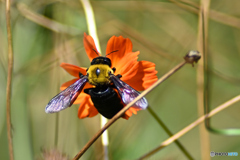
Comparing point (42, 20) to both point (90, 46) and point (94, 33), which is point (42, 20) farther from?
point (90, 46)

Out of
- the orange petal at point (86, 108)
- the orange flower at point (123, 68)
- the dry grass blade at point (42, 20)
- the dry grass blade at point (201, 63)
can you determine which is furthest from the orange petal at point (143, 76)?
the dry grass blade at point (42, 20)

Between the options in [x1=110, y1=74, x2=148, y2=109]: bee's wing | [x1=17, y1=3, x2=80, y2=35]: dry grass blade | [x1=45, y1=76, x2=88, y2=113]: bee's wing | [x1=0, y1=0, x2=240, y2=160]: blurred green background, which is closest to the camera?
[x1=110, y1=74, x2=148, y2=109]: bee's wing

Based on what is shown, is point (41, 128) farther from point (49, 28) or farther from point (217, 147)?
point (217, 147)

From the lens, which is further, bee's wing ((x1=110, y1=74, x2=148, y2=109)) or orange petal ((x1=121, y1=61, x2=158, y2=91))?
orange petal ((x1=121, y1=61, x2=158, y2=91))

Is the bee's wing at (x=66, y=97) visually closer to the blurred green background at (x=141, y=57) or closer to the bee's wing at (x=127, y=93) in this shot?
the bee's wing at (x=127, y=93)

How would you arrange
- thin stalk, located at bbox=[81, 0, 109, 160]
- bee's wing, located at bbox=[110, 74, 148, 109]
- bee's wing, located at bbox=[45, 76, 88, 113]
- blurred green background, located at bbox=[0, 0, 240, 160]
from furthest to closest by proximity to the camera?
blurred green background, located at bbox=[0, 0, 240, 160] < thin stalk, located at bbox=[81, 0, 109, 160] < bee's wing, located at bbox=[45, 76, 88, 113] < bee's wing, located at bbox=[110, 74, 148, 109]

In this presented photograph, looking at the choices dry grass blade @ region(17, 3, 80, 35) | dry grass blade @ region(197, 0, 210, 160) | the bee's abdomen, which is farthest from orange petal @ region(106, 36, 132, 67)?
dry grass blade @ region(17, 3, 80, 35)

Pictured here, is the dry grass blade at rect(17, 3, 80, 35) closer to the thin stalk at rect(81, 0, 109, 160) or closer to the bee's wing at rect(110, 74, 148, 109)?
the thin stalk at rect(81, 0, 109, 160)

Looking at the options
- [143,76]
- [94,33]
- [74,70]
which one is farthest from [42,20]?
[143,76]
